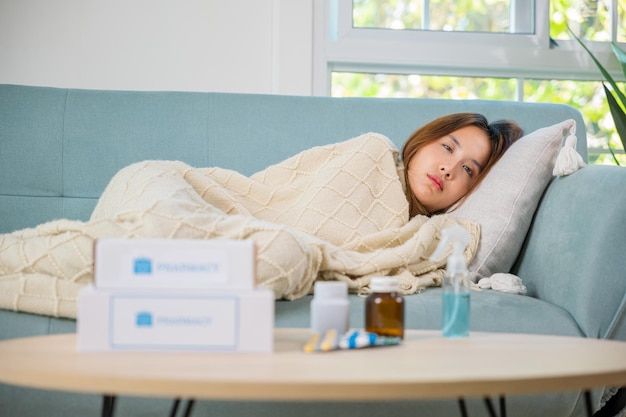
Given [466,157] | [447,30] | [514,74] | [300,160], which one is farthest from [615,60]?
[300,160]

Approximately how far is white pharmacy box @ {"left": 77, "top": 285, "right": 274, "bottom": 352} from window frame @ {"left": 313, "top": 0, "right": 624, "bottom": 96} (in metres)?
2.20

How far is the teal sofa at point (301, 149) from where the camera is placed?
1.76 m

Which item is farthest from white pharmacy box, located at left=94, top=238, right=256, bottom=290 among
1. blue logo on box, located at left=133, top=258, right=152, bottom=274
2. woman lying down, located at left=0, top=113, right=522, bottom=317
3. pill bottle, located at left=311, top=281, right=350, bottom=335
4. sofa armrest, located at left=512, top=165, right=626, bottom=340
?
sofa armrest, located at left=512, top=165, right=626, bottom=340

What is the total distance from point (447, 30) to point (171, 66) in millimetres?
1074

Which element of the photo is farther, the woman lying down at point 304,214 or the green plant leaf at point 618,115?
the green plant leaf at point 618,115

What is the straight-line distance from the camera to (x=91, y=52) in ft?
9.80

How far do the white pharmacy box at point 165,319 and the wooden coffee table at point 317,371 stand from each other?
16 mm

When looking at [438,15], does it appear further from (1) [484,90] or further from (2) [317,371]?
(2) [317,371]

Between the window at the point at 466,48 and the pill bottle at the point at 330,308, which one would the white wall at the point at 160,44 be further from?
the pill bottle at the point at 330,308

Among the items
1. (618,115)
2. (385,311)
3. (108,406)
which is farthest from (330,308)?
(618,115)

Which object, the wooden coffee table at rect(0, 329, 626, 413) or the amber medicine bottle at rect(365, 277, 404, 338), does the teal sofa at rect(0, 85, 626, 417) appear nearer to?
the amber medicine bottle at rect(365, 277, 404, 338)

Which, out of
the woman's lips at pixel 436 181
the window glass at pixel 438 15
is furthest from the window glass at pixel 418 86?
the woman's lips at pixel 436 181

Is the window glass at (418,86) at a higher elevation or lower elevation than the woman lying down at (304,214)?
higher

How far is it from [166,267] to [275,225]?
25.1 inches
